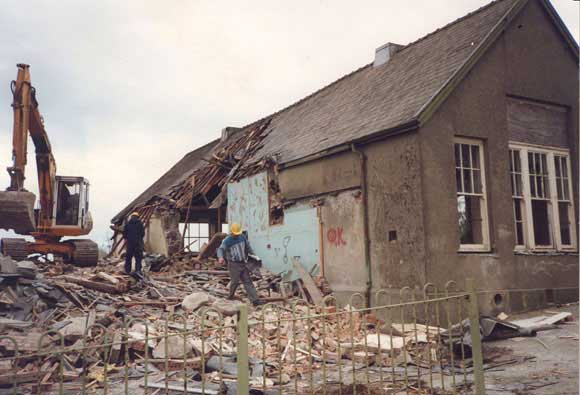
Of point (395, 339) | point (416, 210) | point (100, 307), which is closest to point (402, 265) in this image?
point (416, 210)

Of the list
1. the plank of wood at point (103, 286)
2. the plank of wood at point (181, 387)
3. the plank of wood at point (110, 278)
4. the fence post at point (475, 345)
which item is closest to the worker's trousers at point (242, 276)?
the plank of wood at point (103, 286)

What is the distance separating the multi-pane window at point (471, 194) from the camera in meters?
12.6

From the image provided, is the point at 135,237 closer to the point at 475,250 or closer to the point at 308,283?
the point at 308,283

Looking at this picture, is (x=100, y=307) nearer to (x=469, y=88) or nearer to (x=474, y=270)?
(x=474, y=270)

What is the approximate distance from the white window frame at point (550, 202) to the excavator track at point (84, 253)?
1298 cm

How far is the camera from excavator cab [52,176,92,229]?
17.6 m

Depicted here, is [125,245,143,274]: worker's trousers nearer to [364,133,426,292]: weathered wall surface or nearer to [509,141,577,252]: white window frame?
[364,133,426,292]: weathered wall surface

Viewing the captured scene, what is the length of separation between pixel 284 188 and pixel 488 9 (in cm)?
770

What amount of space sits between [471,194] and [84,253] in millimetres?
12244

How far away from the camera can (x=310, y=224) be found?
50.3 ft

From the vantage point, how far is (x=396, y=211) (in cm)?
1242

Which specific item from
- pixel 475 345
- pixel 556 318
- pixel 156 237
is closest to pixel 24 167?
pixel 156 237

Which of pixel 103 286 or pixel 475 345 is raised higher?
pixel 103 286

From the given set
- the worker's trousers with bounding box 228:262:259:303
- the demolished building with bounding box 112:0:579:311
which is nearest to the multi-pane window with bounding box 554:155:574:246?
the demolished building with bounding box 112:0:579:311
